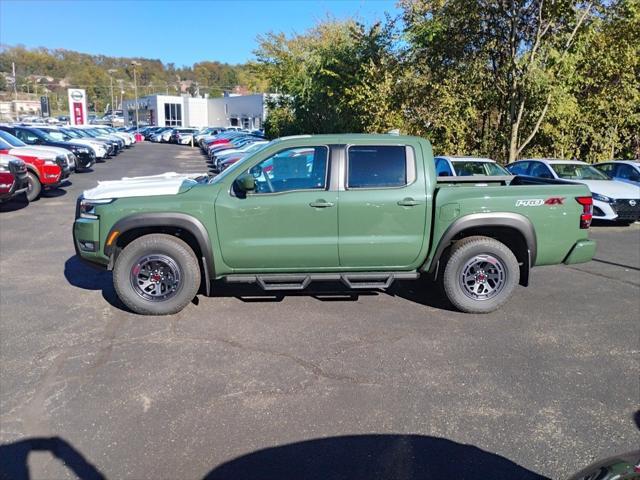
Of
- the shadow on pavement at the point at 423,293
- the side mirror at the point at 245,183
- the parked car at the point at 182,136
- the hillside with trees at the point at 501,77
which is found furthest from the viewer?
the parked car at the point at 182,136

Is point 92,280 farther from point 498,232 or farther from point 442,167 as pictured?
point 442,167

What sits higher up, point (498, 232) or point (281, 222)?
point (281, 222)

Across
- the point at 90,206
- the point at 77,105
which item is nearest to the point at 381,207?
the point at 90,206

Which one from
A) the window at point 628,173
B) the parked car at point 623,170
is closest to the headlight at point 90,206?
the parked car at point 623,170

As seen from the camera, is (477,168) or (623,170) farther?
(623,170)

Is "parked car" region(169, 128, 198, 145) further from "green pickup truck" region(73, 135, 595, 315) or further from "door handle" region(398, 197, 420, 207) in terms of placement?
"door handle" region(398, 197, 420, 207)

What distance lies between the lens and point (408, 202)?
5152 millimetres

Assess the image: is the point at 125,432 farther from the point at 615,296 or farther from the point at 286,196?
the point at 615,296

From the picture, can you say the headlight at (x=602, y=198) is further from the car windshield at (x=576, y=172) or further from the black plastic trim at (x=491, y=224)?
the black plastic trim at (x=491, y=224)

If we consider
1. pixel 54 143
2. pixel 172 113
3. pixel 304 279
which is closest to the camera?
pixel 304 279

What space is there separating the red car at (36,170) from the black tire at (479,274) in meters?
11.2

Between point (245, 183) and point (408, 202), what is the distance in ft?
5.53

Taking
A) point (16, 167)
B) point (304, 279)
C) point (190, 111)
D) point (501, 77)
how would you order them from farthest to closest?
point (190, 111), point (501, 77), point (16, 167), point (304, 279)

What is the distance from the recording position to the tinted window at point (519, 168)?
12.5 meters
